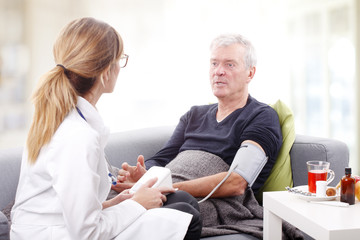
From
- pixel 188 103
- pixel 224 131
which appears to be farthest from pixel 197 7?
pixel 224 131

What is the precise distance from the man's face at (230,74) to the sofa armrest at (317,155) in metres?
0.40

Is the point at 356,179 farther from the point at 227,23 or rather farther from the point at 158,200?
the point at 227,23

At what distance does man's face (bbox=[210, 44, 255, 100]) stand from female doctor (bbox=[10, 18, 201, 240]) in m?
0.97

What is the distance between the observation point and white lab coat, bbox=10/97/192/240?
1.09 m

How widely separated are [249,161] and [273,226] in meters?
0.36

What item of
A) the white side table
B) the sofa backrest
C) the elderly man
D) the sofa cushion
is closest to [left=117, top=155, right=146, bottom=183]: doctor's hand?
the elderly man

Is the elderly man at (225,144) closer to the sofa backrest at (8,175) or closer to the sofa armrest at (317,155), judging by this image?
the sofa armrest at (317,155)

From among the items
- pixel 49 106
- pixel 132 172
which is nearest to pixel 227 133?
pixel 132 172

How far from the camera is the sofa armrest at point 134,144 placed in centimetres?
234

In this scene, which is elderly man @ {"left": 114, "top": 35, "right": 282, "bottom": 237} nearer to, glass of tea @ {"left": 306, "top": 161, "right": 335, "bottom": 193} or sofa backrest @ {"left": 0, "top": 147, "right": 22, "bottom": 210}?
glass of tea @ {"left": 306, "top": 161, "right": 335, "bottom": 193}

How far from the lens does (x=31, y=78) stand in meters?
3.04

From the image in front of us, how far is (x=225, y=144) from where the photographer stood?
6.84ft

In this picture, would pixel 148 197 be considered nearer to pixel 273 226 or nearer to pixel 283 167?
pixel 273 226

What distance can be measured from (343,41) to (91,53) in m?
3.92
